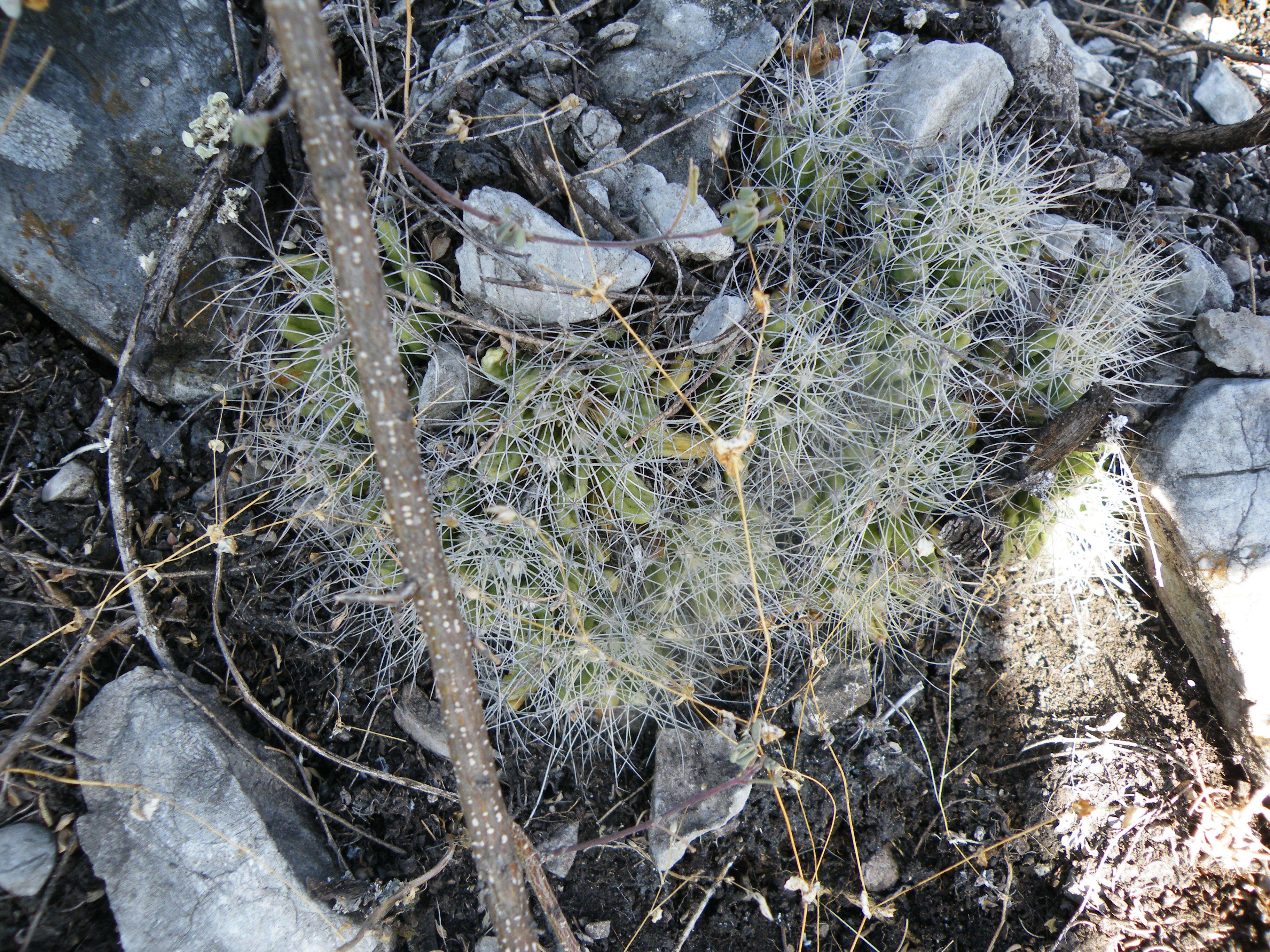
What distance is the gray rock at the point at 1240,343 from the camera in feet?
6.56

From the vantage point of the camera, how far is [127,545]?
5.92 feet

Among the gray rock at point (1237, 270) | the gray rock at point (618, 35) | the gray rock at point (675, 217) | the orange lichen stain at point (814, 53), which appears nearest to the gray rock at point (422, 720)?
the gray rock at point (675, 217)

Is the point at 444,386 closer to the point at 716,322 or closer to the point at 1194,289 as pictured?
the point at 716,322

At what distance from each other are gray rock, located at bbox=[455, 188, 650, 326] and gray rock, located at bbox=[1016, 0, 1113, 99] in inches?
70.1

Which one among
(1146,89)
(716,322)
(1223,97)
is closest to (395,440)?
(716,322)

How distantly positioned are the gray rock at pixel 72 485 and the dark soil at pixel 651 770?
0.07 feet

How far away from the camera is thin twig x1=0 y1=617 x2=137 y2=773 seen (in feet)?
5.31

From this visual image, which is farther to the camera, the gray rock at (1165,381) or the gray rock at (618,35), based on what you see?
the gray rock at (1165,381)

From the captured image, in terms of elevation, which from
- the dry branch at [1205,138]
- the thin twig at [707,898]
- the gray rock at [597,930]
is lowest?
the thin twig at [707,898]

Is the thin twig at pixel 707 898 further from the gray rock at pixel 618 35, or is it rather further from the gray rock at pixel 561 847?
the gray rock at pixel 618 35

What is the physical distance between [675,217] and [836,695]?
136 cm

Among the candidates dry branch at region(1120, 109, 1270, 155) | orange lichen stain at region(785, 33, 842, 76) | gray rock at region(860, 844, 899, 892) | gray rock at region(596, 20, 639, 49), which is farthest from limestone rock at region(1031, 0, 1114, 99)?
gray rock at region(860, 844, 899, 892)

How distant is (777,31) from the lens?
199 cm

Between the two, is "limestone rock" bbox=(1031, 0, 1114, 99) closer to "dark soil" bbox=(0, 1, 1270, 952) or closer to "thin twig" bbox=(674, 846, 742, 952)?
"dark soil" bbox=(0, 1, 1270, 952)
